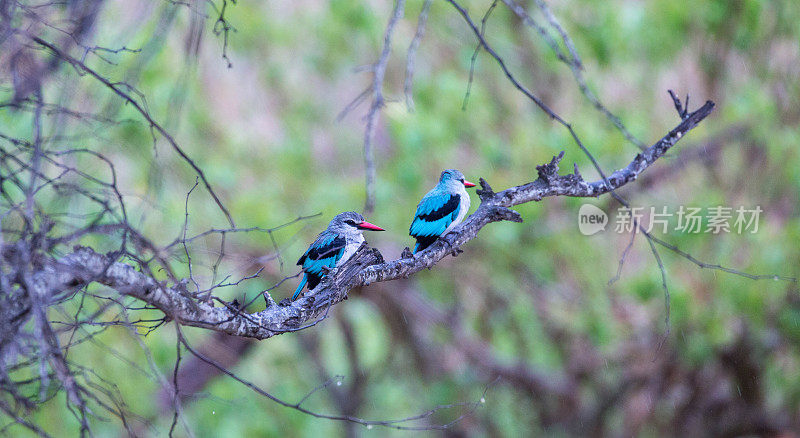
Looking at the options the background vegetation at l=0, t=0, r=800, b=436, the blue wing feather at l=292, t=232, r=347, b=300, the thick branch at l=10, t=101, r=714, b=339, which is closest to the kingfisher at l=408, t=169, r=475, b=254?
the thick branch at l=10, t=101, r=714, b=339

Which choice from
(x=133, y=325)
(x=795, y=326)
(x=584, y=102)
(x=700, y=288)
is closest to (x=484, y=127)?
(x=584, y=102)

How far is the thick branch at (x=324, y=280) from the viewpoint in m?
1.95

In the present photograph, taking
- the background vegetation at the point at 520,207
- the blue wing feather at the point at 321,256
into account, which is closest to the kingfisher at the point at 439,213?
the blue wing feather at the point at 321,256

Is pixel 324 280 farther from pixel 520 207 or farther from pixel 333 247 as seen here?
pixel 520 207

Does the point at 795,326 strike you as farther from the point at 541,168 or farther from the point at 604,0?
the point at 541,168

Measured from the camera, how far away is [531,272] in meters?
7.61

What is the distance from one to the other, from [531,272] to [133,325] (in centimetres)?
578

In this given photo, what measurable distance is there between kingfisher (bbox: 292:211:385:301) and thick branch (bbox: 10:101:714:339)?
1.37 ft

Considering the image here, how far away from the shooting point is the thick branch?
1951mm

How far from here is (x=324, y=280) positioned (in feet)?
8.82

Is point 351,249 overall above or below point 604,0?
below

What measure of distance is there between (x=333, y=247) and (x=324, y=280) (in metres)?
0.62

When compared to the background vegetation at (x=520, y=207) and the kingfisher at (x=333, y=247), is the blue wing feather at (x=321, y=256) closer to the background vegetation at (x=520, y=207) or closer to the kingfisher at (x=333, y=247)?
the kingfisher at (x=333, y=247)

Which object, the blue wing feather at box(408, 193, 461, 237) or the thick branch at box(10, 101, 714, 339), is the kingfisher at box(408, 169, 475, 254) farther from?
the thick branch at box(10, 101, 714, 339)
